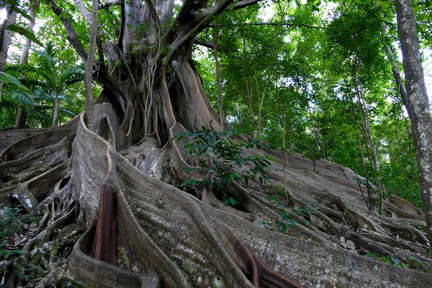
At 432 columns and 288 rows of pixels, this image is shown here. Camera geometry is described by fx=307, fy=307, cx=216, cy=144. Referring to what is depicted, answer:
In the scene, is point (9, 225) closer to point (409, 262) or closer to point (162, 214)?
point (162, 214)

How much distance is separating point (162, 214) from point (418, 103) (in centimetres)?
254

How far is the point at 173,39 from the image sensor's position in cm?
766

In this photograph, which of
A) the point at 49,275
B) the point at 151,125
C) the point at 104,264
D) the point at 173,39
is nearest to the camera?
the point at 104,264

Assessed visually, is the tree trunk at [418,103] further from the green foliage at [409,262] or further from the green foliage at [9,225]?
the green foliage at [9,225]

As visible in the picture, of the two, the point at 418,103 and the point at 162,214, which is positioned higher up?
the point at 418,103

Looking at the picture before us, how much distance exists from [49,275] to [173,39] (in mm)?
6254

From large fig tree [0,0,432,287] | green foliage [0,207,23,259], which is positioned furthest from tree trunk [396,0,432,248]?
green foliage [0,207,23,259]

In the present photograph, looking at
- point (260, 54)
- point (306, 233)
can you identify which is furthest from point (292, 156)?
point (306, 233)

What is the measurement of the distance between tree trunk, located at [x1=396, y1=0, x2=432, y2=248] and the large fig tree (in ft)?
2.28

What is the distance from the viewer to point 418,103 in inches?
107

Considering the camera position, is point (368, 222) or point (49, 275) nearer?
point (49, 275)

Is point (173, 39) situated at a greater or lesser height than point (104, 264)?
greater

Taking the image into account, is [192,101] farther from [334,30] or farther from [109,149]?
[109,149]

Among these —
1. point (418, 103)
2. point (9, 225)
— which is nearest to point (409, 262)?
point (418, 103)
